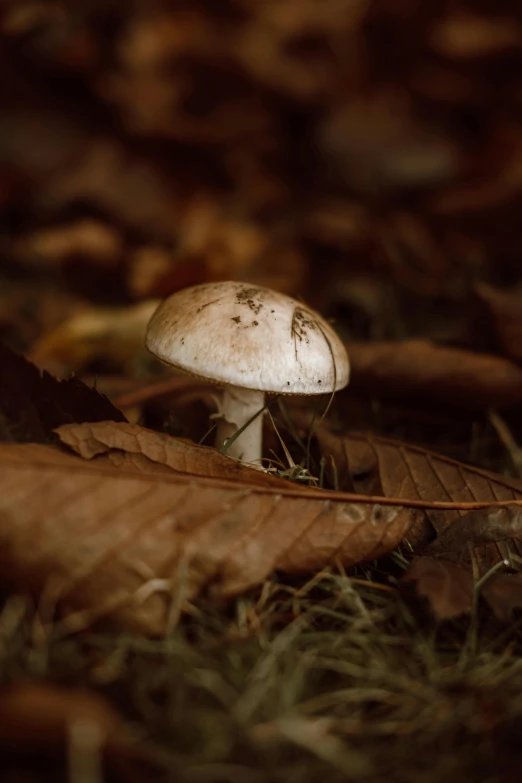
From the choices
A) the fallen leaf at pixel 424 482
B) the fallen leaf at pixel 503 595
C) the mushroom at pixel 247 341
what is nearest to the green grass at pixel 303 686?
the fallen leaf at pixel 503 595

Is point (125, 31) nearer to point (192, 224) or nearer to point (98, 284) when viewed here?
point (192, 224)

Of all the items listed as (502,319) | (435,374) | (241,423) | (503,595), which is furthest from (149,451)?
(502,319)

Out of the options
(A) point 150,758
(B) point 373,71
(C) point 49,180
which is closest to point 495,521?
(A) point 150,758

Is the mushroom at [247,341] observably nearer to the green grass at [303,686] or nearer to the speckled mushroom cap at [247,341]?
the speckled mushroom cap at [247,341]

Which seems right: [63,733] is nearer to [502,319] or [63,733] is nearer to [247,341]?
[247,341]

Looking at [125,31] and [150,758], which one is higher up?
[125,31]

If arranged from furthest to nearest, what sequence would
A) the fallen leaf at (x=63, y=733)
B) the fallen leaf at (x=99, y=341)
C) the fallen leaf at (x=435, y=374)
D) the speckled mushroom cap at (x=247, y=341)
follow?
the fallen leaf at (x=99, y=341) → the fallen leaf at (x=435, y=374) → the speckled mushroom cap at (x=247, y=341) → the fallen leaf at (x=63, y=733)
